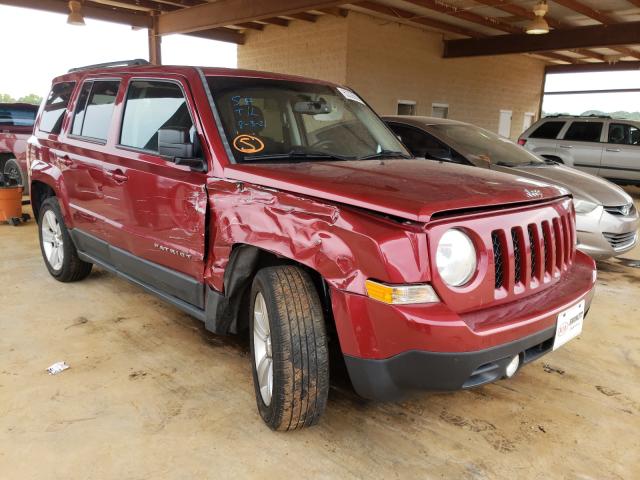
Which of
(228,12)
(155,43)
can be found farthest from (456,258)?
(155,43)

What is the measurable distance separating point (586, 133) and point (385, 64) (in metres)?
4.90

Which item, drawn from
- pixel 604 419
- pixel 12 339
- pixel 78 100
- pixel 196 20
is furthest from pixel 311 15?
pixel 604 419

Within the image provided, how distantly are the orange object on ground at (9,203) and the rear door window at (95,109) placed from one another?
12.6ft

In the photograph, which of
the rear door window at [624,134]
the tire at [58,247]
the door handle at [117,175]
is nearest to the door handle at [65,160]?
the tire at [58,247]

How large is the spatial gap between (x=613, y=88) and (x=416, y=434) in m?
21.7

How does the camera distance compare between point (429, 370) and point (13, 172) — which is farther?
point (13, 172)

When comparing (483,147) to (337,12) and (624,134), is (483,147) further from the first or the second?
(337,12)

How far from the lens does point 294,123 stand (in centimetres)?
310

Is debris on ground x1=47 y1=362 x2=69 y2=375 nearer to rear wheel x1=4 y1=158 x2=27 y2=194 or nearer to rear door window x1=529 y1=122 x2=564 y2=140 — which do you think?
rear wheel x1=4 y1=158 x2=27 y2=194

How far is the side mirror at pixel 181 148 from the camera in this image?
106 inches

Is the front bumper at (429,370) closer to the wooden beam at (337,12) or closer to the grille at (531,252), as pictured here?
the grille at (531,252)

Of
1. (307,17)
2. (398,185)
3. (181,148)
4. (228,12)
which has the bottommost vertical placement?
(398,185)

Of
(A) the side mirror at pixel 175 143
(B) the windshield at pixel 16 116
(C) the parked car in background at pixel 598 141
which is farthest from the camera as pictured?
(C) the parked car in background at pixel 598 141

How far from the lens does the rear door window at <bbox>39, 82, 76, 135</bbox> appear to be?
4.36m
